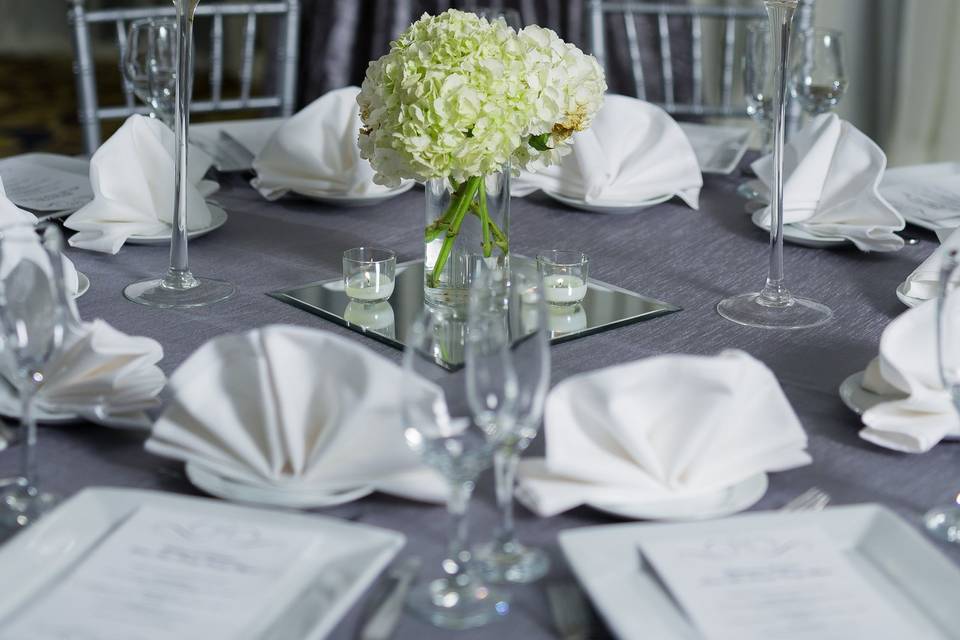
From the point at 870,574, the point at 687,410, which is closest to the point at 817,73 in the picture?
the point at 687,410

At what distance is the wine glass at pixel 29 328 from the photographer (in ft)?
3.08

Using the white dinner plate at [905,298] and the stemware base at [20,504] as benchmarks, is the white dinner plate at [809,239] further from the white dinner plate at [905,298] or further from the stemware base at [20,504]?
the stemware base at [20,504]

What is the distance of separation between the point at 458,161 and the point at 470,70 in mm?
99

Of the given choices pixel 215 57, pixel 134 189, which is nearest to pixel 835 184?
pixel 134 189

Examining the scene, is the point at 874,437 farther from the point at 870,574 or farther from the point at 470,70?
the point at 470,70

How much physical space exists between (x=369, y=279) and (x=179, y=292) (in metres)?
0.24

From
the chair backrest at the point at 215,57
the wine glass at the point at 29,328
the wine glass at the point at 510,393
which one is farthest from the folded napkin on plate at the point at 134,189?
the wine glass at the point at 510,393

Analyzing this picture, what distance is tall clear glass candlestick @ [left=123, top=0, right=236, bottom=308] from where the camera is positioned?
55.2 inches

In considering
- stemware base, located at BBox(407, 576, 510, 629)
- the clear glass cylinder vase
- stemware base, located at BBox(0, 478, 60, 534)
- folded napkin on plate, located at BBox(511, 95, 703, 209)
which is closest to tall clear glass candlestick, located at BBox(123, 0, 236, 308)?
the clear glass cylinder vase

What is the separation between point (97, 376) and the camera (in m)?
1.09

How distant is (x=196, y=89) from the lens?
692 cm

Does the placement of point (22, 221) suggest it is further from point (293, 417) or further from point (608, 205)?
point (608, 205)

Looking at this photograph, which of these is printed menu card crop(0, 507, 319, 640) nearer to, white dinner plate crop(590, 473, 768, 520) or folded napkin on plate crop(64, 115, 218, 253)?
white dinner plate crop(590, 473, 768, 520)

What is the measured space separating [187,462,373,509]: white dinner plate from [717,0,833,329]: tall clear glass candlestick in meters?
0.63
